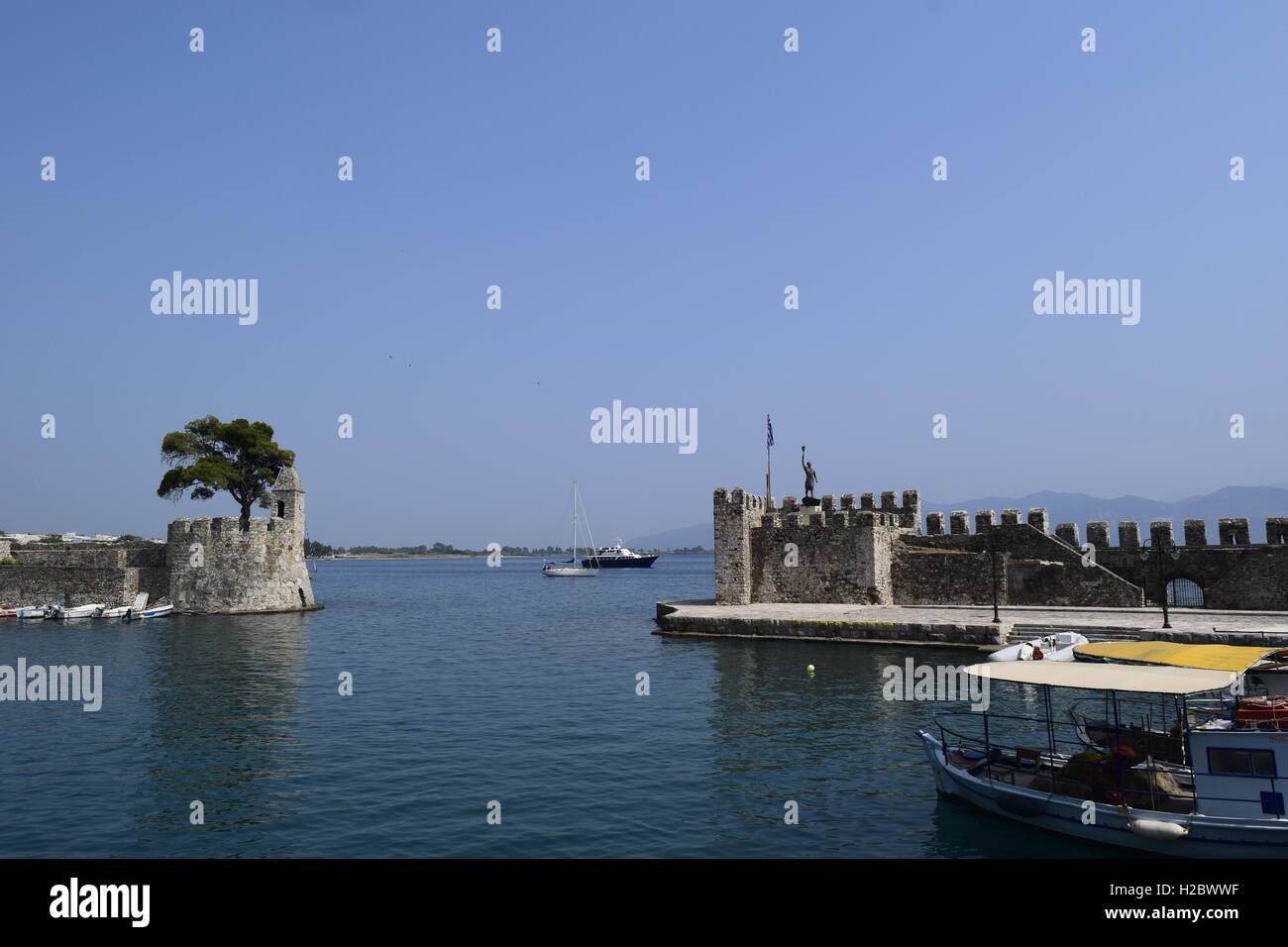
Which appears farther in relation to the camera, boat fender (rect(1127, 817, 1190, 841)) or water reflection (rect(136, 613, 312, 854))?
water reflection (rect(136, 613, 312, 854))

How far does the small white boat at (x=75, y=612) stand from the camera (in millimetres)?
45594

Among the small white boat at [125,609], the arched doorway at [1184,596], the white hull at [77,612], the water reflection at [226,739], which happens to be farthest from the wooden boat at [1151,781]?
the white hull at [77,612]

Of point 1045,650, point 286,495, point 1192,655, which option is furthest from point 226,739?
point 286,495

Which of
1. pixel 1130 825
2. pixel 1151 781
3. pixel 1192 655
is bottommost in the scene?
pixel 1130 825

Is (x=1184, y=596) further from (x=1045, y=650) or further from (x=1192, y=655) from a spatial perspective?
(x=1192, y=655)

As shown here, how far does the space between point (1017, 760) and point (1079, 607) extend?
23295mm

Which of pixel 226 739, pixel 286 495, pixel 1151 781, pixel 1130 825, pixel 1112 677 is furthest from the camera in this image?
pixel 286 495

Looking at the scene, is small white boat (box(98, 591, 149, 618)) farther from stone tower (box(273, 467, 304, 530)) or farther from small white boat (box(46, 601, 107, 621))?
stone tower (box(273, 467, 304, 530))

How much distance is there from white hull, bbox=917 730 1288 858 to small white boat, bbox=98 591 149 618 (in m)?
46.5

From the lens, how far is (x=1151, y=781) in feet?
39.5

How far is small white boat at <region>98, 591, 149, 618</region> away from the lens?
4606cm

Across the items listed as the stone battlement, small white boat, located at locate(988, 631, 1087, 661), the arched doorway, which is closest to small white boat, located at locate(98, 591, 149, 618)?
the stone battlement

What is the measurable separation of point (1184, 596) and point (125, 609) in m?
52.6

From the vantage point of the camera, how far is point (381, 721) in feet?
63.9
